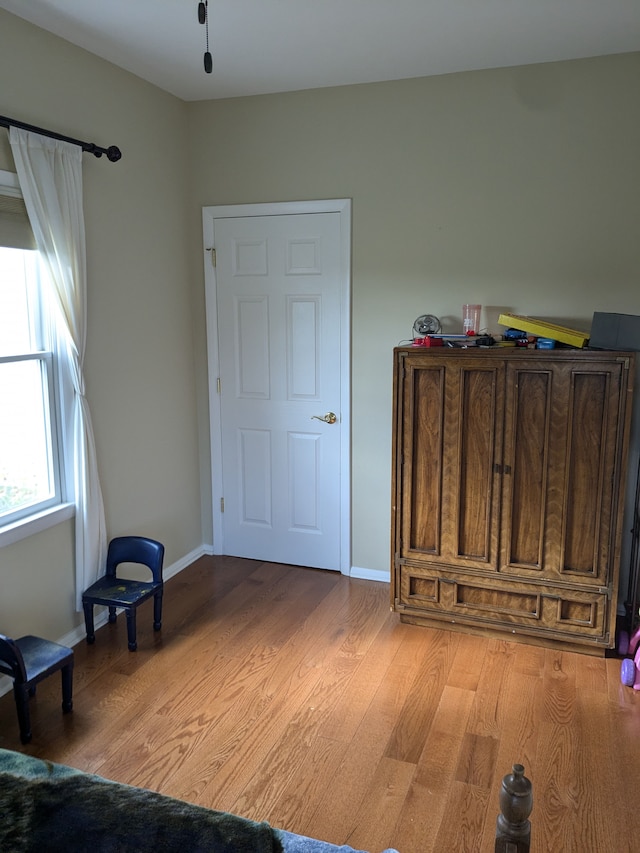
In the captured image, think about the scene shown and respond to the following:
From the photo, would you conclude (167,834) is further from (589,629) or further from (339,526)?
(339,526)

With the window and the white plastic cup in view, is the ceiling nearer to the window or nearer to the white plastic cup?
the window

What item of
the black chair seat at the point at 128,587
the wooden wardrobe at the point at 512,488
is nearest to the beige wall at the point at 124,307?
the black chair seat at the point at 128,587

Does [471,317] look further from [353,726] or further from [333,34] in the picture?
[353,726]

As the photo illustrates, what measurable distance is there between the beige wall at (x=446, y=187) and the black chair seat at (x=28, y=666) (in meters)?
1.84

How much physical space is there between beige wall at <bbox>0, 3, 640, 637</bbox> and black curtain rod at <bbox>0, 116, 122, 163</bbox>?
0.07 metres

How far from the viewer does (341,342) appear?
383 centimetres

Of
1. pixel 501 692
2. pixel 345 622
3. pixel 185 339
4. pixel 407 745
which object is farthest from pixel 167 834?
pixel 185 339

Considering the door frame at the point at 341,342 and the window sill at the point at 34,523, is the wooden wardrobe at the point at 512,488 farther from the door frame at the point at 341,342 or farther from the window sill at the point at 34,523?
the window sill at the point at 34,523

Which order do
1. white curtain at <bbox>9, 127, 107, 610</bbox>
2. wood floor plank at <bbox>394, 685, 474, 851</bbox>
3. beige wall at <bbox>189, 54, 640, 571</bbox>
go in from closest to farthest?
wood floor plank at <bbox>394, 685, 474, 851</bbox>
white curtain at <bbox>9, 127, 107, 610</bbox>
beige wall at <bbox>189, 54, 640, 571</bbox>

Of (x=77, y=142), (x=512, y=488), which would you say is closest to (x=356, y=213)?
(x=77, y=142)

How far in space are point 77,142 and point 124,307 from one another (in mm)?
814

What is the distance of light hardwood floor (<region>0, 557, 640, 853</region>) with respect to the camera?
2.18m

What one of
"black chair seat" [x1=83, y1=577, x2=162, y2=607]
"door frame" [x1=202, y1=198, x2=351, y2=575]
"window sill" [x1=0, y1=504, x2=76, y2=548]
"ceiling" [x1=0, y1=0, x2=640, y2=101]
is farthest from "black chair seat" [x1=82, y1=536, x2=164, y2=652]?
"ceiling" [x1=0, y1=0, x2=640, y2=101]

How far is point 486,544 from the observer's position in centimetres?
320
